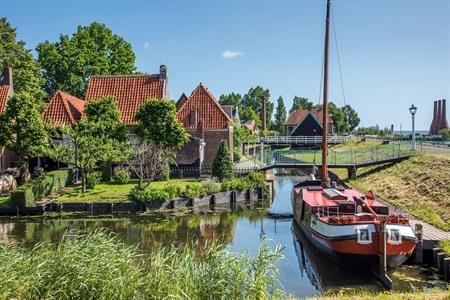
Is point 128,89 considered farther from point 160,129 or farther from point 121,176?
point 121,176

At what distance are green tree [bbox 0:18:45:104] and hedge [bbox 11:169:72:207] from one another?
11725mm

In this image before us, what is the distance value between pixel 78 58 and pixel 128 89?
9583 millimetres

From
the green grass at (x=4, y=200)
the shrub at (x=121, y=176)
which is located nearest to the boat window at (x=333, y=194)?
the shrub at (x=121, y=176)

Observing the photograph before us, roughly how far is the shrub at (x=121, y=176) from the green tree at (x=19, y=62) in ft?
42.8

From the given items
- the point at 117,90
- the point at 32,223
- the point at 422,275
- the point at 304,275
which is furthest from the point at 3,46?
the point at 422,275

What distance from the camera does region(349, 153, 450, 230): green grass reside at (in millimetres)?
20469

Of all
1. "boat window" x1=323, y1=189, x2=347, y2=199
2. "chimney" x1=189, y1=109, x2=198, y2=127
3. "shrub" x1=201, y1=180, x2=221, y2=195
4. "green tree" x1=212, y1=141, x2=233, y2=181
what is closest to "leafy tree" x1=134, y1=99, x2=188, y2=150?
"green tree" x1=212, y1=141, x2=233, y2=181

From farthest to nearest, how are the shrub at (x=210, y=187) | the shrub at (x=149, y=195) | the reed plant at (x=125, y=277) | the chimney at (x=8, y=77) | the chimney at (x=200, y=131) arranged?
the chimney at (x=200, y=131)
the chimney at (x=8, y=77)
the shrub at (x=210, y=187)
the shrub at (x=149, y=195)
the reed plant at (x=125, y=277)

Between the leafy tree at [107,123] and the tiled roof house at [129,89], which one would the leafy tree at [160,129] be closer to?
the leafy tree at [107,123]

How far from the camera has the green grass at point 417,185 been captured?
2047cm

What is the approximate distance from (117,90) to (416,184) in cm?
2675

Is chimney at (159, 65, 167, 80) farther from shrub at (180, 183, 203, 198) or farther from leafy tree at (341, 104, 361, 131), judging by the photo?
leafy tree at (341, 104, 361, 131)

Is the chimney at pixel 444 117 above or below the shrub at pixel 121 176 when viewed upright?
above

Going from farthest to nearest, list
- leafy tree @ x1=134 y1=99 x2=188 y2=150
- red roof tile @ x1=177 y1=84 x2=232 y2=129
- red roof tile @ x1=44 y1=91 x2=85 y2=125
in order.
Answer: red roof tile @ x1=177 y1=84 x2=232 y2=129 < red roof tile @ x1=44 y1=91 x2=85 y2=125 < leafy tree @ x1=134 y1=99 x2=188 y2=150
